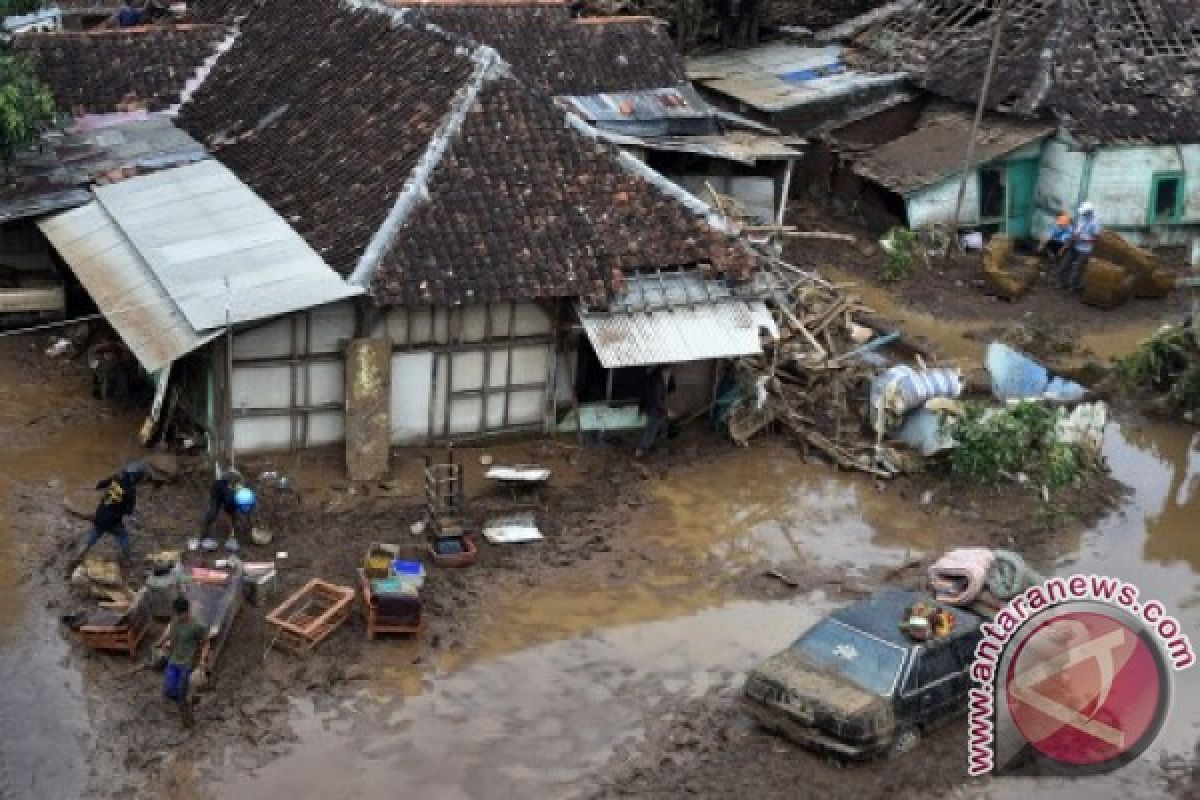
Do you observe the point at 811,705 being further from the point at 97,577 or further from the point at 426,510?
the point at 97,577

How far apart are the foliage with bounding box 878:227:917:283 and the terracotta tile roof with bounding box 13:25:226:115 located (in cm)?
1277

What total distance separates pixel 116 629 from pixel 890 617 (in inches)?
312

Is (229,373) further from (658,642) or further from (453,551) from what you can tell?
(658,642)

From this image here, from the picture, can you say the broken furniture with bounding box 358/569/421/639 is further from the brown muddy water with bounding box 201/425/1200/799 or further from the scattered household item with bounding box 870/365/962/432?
the scattered household item with bounding box 870/365/962/432

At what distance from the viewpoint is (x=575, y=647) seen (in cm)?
1661

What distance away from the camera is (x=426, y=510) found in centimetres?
1880

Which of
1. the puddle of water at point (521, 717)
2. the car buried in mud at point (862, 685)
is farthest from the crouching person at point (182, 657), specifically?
the car buried in mud at point (862, 685)

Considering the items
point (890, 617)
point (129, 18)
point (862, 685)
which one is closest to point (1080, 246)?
point (890, 617)

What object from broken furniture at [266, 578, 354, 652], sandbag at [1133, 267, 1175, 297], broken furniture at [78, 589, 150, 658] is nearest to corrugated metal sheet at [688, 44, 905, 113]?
sandbag at [1133, 267, 1175, 297]

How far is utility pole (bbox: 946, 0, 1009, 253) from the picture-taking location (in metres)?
28.4

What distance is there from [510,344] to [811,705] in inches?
294

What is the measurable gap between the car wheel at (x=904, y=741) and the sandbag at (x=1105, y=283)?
14623 mm

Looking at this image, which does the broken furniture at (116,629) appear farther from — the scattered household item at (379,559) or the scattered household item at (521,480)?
the scattered household item at (521,480)

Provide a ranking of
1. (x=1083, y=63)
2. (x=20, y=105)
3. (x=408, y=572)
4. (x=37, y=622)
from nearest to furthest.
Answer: (x=37, y=622), (x=408, y=572), (x=20, y=105), (x=1083, y=63)
